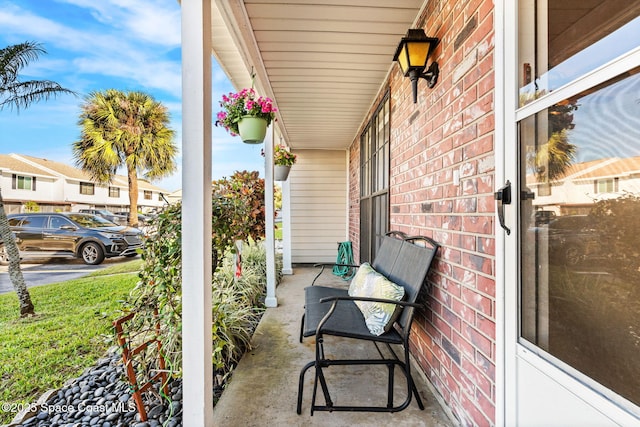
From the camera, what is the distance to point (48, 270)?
8.68 ft

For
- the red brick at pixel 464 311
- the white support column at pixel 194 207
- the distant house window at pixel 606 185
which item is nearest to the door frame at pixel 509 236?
the red brick at pixel 464 311

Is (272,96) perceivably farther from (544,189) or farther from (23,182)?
(544,189)

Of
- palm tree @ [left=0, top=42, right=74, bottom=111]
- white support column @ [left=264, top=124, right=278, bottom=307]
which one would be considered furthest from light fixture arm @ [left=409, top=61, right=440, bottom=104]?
palm tree @ [left=0, top=42, right=74, bottom=111]

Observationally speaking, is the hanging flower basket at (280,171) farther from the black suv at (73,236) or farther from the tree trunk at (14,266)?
the tree trunk at (14,266)

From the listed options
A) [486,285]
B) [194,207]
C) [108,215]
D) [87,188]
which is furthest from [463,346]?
[87,188]

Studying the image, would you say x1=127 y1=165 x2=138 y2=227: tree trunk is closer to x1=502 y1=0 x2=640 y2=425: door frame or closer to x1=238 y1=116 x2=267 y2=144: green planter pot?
x1=238 y1=116 x2=267 y2=144: green planter pot

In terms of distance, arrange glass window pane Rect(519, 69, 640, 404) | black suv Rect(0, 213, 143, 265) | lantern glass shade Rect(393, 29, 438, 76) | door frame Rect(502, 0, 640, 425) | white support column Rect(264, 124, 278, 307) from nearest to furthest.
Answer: glass window pane Rect(519, 69, 640, 404), door frame Rect(502, 0, 640, 425), lantern glass shade Rect(393, 29, 438, 76), black suv Rect(0, 213, 143, 265), white support column Rect(264, 124, 278, 307)

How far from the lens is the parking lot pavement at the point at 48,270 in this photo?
7.41ft

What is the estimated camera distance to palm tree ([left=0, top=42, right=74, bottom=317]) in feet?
6.26

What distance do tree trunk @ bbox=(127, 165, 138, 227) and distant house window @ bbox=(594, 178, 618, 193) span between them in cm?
328

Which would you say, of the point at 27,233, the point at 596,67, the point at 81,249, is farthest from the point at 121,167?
the point at 596,67

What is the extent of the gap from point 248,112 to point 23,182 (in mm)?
1902

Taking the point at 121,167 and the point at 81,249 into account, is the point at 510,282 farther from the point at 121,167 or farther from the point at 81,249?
the point at 121,167

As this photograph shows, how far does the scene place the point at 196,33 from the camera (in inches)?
56.1
